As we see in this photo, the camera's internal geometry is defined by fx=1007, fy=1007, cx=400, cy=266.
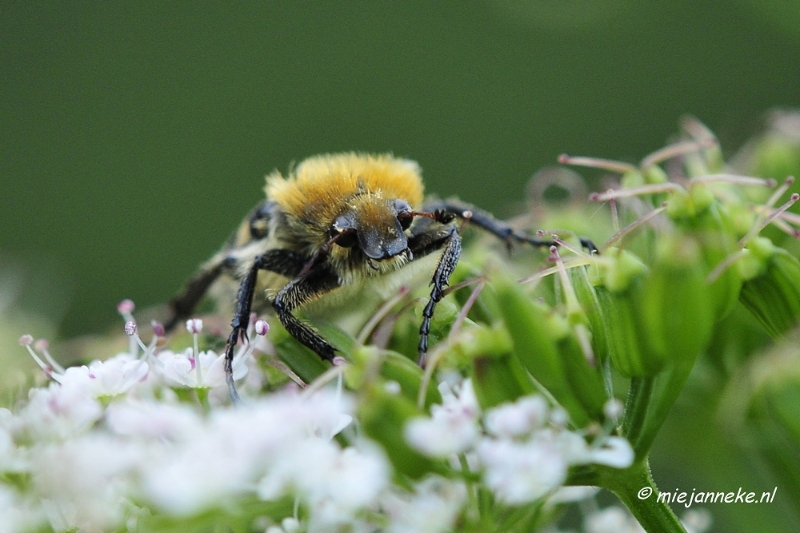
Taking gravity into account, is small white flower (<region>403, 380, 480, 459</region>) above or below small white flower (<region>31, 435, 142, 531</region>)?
above

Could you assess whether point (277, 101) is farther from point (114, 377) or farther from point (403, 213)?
point (114, 377)

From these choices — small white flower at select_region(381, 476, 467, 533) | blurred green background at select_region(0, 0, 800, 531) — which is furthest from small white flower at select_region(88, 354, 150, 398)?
blurred green background at select_region(0, 0, 800, 531)

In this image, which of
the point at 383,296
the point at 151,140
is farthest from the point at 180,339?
the point at 151,140

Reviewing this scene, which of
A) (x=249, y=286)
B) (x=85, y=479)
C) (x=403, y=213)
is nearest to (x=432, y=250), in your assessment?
(x=403, y=213)

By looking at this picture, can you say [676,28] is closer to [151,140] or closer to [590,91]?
[590,91]

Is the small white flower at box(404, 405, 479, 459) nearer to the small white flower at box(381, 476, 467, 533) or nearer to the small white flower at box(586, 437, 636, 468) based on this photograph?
the small white flower at box(381, 476, 467, 533)

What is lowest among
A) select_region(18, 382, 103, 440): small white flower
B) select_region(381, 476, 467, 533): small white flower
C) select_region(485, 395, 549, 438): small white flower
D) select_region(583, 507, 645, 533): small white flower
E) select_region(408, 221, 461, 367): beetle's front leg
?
select_region(583, 507, 645, 533): small white flower

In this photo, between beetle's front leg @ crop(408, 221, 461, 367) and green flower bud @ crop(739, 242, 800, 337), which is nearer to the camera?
green flower bud @ crop(739, 242, 800, 337)
